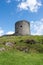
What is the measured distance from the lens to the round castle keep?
336ft

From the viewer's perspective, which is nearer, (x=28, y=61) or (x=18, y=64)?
(x=18, y=64)

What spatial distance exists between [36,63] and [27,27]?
75.6 m

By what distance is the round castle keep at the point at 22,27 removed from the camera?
10256 cm

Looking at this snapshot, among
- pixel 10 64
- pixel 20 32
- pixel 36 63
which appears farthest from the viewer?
pixel 20 32

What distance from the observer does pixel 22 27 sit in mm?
102750

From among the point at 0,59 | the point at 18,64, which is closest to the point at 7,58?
the point at 0,59

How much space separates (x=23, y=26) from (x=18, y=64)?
249 ft

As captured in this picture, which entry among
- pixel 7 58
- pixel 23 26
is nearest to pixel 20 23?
pixel 23 26

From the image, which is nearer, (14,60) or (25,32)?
(14,60)

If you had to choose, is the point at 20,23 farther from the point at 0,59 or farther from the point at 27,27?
the point at 0,59

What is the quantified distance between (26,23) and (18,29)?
5.54 meters

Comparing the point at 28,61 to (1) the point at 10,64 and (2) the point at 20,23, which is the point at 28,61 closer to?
(1) the point at 10,64

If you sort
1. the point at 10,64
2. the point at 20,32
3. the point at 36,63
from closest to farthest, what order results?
the point at 10,64 → the point at 36,63 → the point at 20,32

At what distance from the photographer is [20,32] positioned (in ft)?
336
